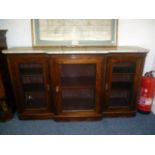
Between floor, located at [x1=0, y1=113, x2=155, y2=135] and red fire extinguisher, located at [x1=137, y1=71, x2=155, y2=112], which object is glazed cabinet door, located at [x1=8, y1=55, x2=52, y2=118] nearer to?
floor, located at [x1=0, y1=113, x2=155, y2=135]

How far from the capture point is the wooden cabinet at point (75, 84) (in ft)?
5.99

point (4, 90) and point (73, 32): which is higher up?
point (73, 32)

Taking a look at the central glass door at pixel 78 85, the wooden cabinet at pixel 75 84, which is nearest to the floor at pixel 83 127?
the wooden cabinet at pixel 75 84

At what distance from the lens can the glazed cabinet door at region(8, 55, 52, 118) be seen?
1.83 m

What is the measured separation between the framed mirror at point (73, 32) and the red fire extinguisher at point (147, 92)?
2.58 feet

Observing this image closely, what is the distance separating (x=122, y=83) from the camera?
84.5 inches

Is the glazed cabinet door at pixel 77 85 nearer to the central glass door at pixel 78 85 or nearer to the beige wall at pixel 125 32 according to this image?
the central glass door at pixel 78 85

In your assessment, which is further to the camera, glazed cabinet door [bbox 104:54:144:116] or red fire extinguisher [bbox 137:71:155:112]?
red fire extinguisher [bbox 137:71:155:112]

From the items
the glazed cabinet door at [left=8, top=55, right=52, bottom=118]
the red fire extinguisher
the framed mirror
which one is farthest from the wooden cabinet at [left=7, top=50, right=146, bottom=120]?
the framed mirror

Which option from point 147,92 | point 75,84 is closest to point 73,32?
point 75,84

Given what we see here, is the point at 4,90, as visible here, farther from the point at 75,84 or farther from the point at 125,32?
the point at 125,32

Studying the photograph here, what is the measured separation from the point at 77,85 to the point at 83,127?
0.59 metres

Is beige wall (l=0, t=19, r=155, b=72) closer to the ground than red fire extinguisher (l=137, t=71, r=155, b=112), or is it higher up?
higher up
